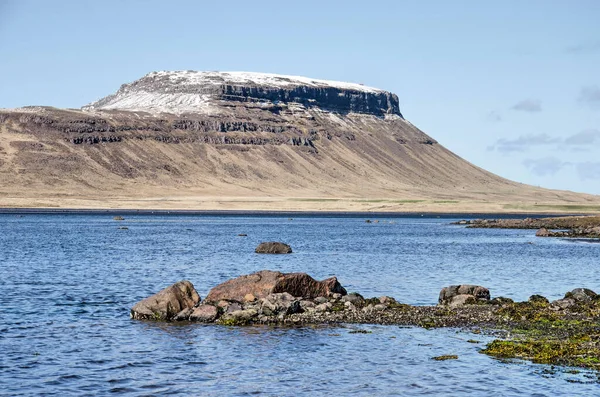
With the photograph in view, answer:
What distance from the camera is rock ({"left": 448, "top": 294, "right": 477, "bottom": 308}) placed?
40425mm

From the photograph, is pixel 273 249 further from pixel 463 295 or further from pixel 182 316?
pixel 182 316

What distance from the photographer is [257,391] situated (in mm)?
24766

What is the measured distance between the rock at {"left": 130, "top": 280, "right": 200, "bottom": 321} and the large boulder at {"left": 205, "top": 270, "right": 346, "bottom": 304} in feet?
5.52

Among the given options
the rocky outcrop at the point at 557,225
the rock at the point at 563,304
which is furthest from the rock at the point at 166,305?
the rocky outcrop at the point at 557,225

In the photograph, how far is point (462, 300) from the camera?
1606 inches

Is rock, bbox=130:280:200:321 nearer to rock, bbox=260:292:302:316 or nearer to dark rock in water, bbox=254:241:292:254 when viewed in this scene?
rock, bbox=260:292:302:316

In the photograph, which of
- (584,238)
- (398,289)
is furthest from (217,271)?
(584,238)

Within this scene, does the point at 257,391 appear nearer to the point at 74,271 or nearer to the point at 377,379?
the point at 377,379

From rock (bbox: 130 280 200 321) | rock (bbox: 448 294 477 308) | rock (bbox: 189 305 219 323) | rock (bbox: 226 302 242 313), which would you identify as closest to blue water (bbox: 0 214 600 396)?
rock (bbox: 130 280 200 321)

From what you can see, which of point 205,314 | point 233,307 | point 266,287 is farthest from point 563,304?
point 205,314

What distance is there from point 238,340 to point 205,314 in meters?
4.92

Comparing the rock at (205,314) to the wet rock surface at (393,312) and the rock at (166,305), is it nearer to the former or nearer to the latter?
the wet rock surface at (393,312)

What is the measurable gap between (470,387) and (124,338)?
14.7 meters

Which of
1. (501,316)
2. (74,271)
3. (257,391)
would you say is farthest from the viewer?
(74,271)
